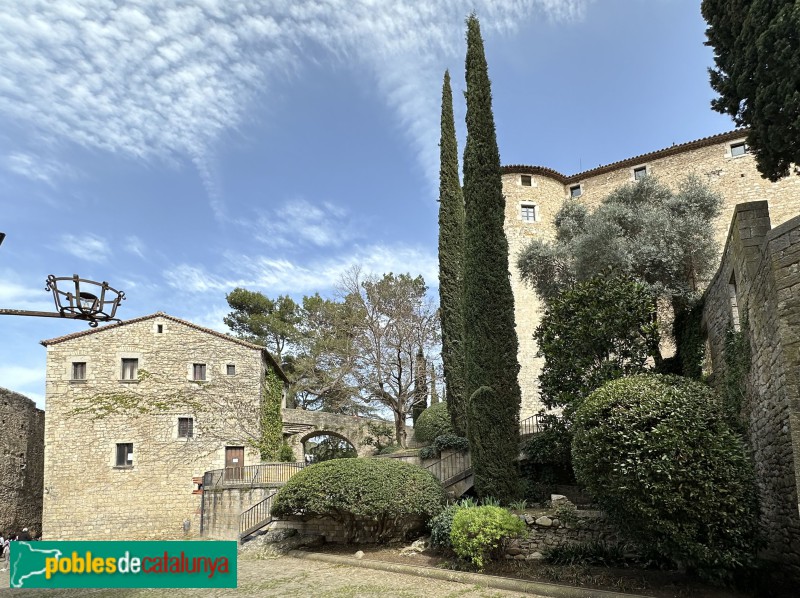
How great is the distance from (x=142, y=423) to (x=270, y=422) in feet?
18.0

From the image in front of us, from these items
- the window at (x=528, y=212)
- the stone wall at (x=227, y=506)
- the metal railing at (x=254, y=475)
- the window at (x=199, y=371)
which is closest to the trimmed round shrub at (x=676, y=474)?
the stone wall at (x=227, y=506)

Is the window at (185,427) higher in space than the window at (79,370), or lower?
lower

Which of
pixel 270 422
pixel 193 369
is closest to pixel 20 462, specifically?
pixel 193 369

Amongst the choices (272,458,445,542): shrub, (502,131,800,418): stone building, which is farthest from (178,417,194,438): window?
(502,131,800,418): stone building

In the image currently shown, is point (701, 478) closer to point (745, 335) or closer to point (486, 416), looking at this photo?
point (745, 335)

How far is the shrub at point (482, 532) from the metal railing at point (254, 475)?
9.28 m

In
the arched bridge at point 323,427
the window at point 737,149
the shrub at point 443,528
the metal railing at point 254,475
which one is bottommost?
the shrub at point 443,528

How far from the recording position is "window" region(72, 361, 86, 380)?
2458 cm

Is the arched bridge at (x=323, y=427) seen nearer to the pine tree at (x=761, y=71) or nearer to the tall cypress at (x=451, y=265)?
the tall cypress at (x=451, y=265)

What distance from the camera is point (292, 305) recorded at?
42.2m

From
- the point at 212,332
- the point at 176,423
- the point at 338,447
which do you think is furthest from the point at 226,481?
the point at 338,447

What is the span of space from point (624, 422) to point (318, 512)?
7.93m

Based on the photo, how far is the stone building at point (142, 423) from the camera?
2312cm

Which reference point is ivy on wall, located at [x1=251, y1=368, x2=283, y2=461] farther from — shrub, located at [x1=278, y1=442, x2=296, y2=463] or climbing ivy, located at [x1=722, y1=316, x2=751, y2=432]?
climbing ivy, located at [x1=722, y1=316, x2=751, y2=432]
